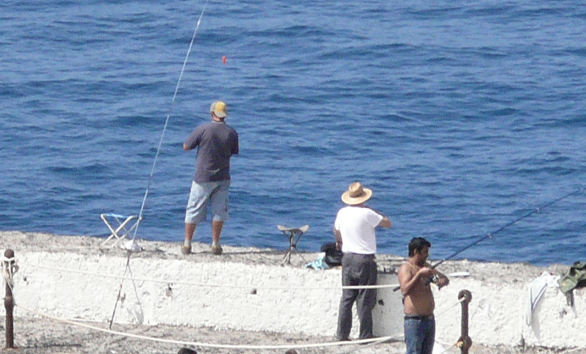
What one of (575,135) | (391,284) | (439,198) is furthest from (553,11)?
(391,284)

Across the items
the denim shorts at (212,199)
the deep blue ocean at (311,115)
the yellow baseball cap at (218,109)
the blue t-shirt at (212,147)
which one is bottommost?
the denim shorts at (212,199)

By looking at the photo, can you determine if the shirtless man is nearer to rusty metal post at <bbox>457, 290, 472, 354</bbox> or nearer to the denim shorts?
rusty metal post at <bbox>457, 290, 472, 354</bbox>

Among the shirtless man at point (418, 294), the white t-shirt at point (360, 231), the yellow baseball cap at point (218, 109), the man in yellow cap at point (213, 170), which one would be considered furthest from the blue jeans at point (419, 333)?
the yellow baseball cap at point (218, 109)

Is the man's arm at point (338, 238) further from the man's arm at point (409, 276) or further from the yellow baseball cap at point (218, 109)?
the yellow baseball cap at point (218, 109)

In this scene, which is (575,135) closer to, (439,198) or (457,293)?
(439,198)

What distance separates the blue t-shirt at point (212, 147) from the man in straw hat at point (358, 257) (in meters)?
1.63

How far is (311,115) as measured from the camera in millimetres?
28016

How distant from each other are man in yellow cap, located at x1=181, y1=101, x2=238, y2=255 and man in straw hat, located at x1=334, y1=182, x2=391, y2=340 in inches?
63.3

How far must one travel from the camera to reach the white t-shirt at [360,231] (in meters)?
11.3

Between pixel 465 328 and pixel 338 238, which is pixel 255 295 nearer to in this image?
pixel 338 238

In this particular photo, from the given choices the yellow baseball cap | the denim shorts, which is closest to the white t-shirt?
the denim shorts

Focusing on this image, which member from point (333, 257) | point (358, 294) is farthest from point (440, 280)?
point (333, 257)

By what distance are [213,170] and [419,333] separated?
124 inches

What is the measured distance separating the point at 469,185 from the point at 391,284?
12.5 metres
